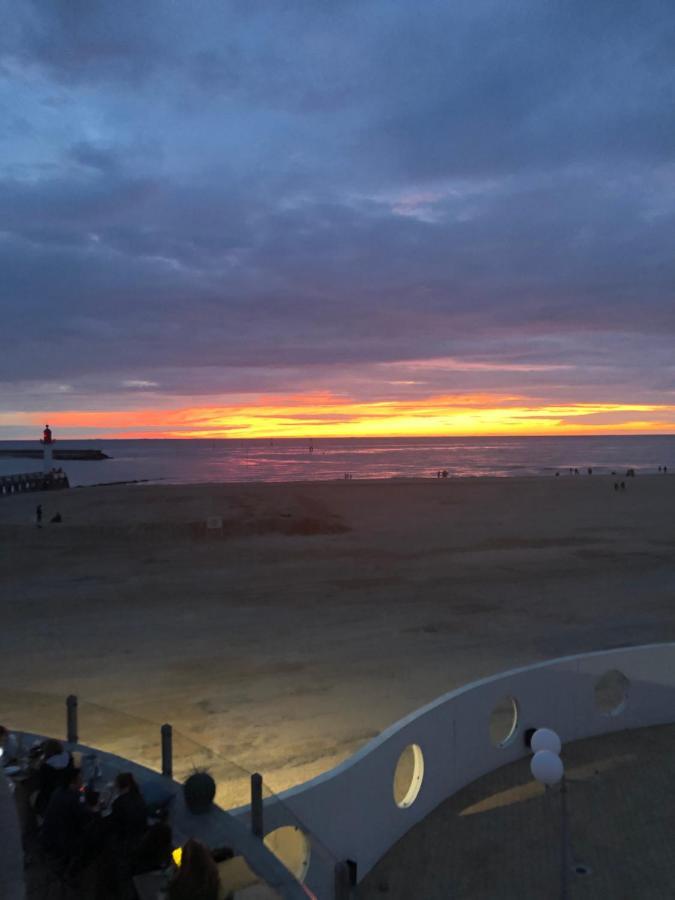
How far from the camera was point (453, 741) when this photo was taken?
8.53m

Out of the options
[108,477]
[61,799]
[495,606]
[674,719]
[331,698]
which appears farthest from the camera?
[108,477]

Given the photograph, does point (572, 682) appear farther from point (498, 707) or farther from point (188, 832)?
point (188, 832)

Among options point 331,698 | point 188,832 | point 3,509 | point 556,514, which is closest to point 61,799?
point 188,832

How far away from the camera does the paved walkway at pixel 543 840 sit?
6.96m

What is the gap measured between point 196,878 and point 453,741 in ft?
16.0

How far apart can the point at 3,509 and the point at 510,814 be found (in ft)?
137

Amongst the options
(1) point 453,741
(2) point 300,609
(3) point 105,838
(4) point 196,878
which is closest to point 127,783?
(3) point 105,838

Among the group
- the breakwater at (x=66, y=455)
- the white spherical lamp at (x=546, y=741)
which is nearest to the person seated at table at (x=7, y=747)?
the white spherical lamp at (x=546, y=741)

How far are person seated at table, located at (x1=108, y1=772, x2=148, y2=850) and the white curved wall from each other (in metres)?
0.93

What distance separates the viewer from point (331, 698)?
485 inches

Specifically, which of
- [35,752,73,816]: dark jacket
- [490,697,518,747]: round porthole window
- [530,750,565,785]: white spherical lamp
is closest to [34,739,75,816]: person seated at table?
[35,752,73,816]: dark jacket

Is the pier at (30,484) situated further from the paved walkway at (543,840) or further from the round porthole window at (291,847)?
the round porthole window at (291,847)

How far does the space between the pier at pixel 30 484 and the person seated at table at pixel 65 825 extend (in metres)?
52.5

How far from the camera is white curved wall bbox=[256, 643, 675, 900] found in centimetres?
659
